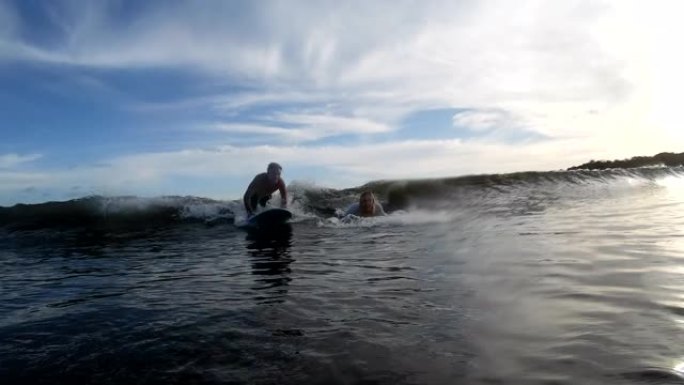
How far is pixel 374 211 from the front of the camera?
16734 millimetres

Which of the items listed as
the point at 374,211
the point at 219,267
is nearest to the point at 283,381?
the point at 219,267

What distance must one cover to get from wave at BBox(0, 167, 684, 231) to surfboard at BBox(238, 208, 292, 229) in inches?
111

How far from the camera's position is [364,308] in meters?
5.29

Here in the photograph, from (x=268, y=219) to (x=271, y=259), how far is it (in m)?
6.70

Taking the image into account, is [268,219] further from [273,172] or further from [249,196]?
[273,172]

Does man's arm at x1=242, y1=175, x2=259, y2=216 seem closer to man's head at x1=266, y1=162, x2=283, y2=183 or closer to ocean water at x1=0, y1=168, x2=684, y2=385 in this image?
man's head at x1=266, y1=162, x2=283, y2=183

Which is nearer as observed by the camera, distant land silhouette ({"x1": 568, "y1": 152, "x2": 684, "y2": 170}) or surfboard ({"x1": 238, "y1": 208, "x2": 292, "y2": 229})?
surfboard ({"x1": 238, "y1": 208, "x2": 292, "y2": 229})

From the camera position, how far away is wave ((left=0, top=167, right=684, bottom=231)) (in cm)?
1966

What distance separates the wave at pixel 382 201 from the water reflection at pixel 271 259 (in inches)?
199

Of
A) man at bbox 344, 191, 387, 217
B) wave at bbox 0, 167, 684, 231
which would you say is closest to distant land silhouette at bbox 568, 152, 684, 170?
wave at bbox 0, 167, 684, 231

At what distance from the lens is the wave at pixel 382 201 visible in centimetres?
1966

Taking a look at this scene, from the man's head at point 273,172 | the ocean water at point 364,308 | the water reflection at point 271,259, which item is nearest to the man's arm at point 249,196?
the man's head at point 273,172

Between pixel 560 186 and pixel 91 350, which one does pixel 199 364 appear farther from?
pixel 560 186

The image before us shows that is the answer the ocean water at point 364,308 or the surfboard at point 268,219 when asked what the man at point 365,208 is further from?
the ocean water at point 364,308
